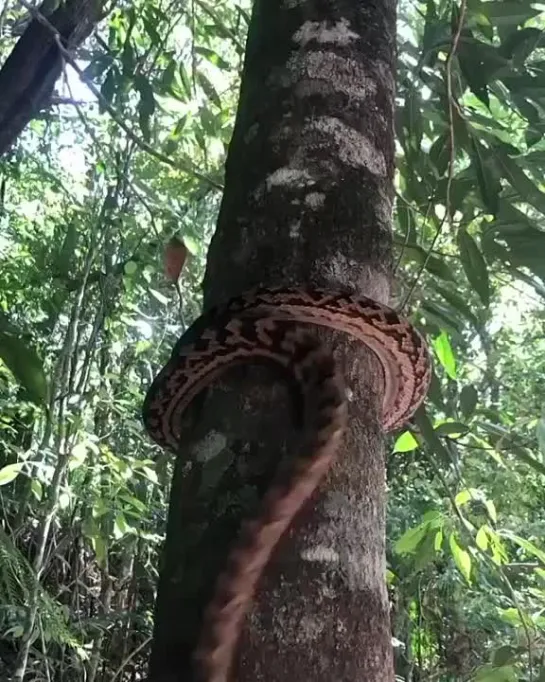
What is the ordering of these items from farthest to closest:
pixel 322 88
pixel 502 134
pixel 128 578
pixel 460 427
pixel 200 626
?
pixel 128 578 → pixel 502 134 → pixel 460 427 → pixel 322 88 → pixel 200 626

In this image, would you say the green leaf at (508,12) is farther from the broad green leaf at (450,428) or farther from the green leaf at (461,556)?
the green leaf at (461,556)

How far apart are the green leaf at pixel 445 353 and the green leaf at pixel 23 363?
88 cm

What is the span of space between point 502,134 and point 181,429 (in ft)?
4.13

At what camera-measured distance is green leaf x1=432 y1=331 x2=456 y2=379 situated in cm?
151

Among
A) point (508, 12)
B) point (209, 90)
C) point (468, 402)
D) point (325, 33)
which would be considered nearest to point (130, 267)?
point (209, 90)

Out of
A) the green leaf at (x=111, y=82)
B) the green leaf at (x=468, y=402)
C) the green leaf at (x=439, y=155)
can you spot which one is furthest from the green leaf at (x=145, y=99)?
Result: the green leaf at (x=468, y=402)

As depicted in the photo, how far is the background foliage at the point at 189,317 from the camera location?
4.35 ft

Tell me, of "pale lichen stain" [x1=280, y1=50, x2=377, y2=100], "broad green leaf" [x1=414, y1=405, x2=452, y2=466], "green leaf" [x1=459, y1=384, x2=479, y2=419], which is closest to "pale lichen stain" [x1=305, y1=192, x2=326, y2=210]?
"pale lichen stain" [x1=280, y1=50, x2=377, y2=100]

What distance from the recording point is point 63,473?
6.58 feet

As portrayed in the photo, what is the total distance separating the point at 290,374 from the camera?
65 centimetres

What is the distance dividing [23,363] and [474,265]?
2.50ft

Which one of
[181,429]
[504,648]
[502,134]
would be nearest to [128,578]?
[504,648]

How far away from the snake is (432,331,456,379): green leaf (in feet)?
2.42

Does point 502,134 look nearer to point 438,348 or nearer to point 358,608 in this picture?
point 438,348
